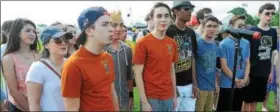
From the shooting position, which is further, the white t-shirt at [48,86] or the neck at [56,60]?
the neck at [56,60]

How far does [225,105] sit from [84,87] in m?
3.24

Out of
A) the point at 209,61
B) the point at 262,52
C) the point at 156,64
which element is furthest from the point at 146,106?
the point at 262,52

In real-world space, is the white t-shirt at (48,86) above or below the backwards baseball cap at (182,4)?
below

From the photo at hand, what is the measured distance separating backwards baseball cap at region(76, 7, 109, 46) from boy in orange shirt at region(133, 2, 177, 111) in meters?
1.09

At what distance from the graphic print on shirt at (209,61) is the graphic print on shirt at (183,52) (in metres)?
0.39

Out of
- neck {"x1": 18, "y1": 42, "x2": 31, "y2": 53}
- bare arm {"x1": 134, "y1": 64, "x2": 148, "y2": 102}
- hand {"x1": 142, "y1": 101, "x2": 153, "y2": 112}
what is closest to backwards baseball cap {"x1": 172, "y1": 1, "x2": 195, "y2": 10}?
bare arm {"x1": 134, "y1": 64, "x2": 148, "y2": 102}

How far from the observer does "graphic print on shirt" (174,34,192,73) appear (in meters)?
4.22

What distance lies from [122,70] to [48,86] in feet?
3.92

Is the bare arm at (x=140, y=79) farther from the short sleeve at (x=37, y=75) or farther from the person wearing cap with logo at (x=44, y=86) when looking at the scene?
the short sleeve at (x=37, y=75)

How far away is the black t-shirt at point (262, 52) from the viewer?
559cm

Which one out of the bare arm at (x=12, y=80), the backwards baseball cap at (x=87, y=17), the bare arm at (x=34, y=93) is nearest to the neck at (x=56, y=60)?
the bare arm at (x=34, y=93)

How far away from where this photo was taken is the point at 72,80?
8.02ft

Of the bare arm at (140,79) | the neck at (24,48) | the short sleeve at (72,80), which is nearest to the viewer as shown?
the short sleeve at (72,80)

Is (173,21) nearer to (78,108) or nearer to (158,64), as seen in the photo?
(158,64)
